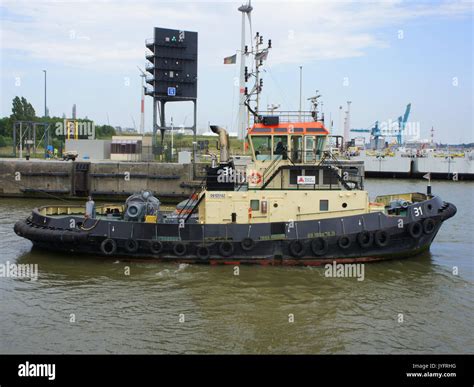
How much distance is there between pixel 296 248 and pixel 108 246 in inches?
190

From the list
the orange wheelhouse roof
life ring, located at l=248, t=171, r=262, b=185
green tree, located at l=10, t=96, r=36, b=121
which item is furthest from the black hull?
green tree, located at l=10, t=96, r=36, b=121

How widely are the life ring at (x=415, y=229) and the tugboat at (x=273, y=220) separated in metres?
0.03

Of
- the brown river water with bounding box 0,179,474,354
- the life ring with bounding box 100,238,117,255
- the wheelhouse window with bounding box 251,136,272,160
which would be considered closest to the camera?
the brown river water with bounding box 0,179,474,354

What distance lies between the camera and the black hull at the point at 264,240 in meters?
12.4

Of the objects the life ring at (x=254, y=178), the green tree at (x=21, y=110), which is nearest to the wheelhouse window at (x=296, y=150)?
the life ring at (x=254, y=178)

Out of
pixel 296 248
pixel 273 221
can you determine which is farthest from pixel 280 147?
pixel 296 248

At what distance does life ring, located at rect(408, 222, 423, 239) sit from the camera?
41.5 feet

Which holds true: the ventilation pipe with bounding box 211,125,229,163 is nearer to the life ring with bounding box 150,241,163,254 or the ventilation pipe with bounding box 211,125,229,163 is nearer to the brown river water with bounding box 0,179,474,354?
the life ring with bounding box 150,241,163,254

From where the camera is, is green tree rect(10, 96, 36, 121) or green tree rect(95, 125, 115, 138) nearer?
green tree rect(10, 96, 36, 121)

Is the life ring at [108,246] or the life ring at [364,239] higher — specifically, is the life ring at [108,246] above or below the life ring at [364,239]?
below

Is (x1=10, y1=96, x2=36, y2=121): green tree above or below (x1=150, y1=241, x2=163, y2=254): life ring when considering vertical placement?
above

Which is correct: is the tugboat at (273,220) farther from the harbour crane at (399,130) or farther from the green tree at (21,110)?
the harbour crane at (399,130)

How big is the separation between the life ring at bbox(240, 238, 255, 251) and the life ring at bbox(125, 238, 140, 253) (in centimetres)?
271
